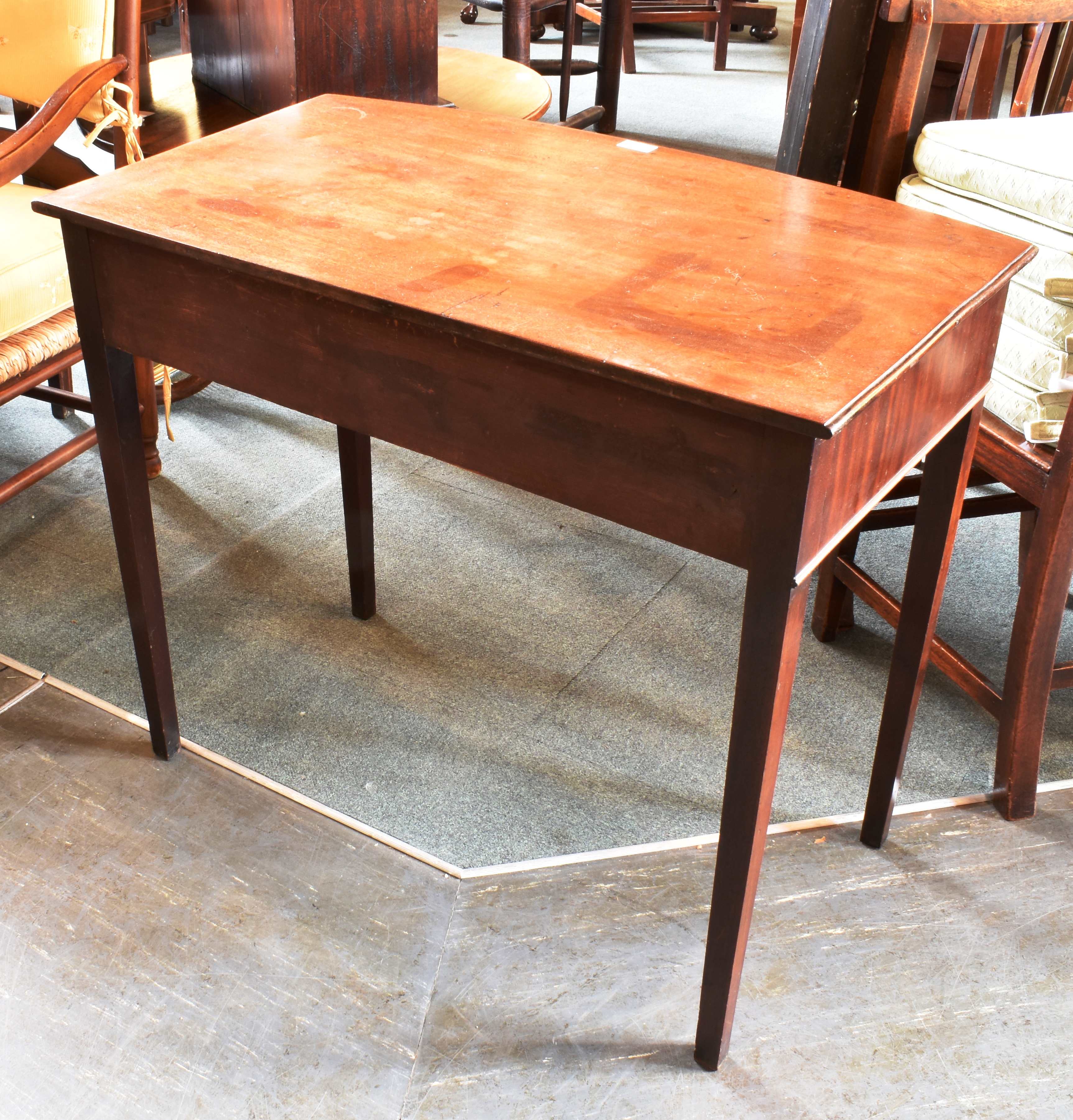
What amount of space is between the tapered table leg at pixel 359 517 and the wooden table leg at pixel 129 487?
343 millimetres

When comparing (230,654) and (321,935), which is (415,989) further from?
(230,654)

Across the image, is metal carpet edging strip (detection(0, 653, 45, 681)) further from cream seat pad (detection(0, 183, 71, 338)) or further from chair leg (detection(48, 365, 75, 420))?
chair leg (detection(48, 365, 75, 420))

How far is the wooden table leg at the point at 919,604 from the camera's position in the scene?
115 cm

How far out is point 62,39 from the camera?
1804mm

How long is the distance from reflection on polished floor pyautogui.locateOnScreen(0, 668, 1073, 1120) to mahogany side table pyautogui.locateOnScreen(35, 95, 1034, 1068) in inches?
5.2

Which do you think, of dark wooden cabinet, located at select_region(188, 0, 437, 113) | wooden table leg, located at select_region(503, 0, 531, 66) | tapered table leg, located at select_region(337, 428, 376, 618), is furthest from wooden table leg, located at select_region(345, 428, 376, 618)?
wooden table leg, located at select_region(503, 0, 531, 66)

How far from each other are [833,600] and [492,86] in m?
1.38

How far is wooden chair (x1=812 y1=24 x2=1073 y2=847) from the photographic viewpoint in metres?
1.28

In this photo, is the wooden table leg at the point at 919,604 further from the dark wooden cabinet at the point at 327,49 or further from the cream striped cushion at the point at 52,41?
the cream striped cushion at the point at 52,41

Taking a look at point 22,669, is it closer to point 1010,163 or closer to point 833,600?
point 833,600

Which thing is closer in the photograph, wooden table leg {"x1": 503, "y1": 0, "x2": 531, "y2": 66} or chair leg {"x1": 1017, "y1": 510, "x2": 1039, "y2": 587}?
chair leg {"x1": 1017, "y1": 510, "x2": 1039, "y2": 587}

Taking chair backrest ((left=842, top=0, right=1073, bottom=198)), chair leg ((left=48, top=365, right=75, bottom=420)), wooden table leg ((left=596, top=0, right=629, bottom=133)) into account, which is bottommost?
chair leg ((left=48, top=365, right=75, bottom=420))

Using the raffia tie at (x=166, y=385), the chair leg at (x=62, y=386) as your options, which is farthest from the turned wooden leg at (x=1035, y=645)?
the chair leg at (x=62, y=386)

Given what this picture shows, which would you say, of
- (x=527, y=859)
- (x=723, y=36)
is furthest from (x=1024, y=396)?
(x=723, y=36)
